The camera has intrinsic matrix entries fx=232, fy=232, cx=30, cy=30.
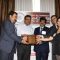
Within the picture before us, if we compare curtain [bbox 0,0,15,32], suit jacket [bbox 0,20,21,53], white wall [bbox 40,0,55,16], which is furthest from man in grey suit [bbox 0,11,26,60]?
white wall [bbox 40,0,55,16]

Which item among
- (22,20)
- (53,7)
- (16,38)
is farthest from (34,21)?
(16,38)

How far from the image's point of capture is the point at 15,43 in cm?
548

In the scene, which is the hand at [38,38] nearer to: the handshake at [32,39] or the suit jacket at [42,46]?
the handshake at [32,39]


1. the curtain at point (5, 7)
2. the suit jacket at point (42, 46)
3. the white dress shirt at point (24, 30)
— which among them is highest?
the curtain at point (5, 7)

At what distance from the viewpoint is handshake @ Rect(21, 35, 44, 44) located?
17.8ft

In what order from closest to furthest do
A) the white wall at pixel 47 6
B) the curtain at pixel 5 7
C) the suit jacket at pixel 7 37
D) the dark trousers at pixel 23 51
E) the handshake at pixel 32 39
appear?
the suit jacket at pixel 7 37
the handshake at pixel 32 39
the dark trousers at pixel 23 51
the curtain at pixel 5 7
the white wall at pixel 47 6

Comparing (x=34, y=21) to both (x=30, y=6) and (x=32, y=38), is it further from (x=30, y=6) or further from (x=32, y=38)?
(x=32, y=38)

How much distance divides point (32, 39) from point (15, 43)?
42cm

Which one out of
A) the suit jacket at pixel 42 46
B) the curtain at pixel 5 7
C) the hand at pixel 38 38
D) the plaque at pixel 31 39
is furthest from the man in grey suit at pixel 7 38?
the curtain at pixel 5 7

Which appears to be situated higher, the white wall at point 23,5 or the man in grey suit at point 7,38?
the white wall at point 23,5

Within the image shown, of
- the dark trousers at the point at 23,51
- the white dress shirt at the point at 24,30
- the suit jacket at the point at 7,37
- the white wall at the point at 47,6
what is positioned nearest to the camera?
the suit jacket at the point at 7,37

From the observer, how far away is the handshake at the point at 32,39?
543cm

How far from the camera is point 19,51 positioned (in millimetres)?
5691

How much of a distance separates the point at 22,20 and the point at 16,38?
1.27 metres
